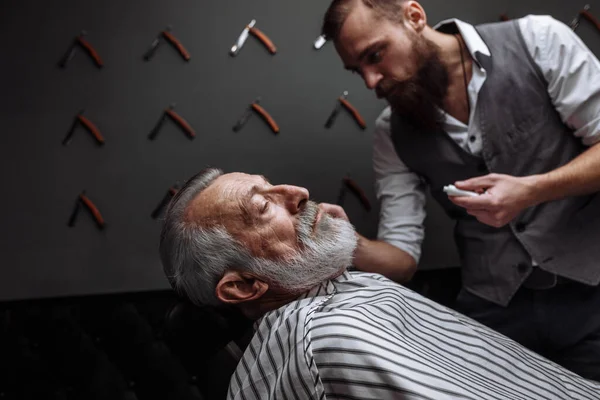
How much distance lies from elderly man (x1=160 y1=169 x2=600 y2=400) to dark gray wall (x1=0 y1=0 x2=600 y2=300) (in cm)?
71

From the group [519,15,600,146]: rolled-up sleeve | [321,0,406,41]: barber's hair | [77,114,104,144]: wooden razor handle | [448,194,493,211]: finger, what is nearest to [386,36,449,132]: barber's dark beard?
[321,0,406,41]: barber's hair

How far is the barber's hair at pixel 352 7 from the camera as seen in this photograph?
5.98 feet

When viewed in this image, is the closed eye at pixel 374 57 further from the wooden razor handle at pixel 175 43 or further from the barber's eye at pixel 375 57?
the wooden razor handle at pixel 175 43

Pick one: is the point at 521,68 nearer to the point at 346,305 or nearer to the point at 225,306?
the point at 346,305

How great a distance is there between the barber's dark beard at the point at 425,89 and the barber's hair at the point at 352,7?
0.38 ft

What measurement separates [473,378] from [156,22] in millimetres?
1747

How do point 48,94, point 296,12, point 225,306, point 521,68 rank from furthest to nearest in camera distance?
point 296,12, point 48,94, point 521,68, point 225,306

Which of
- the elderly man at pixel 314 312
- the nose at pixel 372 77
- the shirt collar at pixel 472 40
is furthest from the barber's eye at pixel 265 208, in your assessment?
the shirt collar at pixel 472 40

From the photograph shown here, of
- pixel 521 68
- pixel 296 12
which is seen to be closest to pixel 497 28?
pixel 521 68

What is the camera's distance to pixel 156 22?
2.17 meters

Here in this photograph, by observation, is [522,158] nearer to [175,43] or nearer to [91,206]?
[175,43]

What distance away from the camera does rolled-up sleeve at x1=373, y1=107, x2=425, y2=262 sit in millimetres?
2105

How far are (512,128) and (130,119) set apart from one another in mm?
1443

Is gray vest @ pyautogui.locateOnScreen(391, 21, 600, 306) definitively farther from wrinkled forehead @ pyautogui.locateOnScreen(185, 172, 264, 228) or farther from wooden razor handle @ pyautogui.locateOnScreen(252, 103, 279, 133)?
wrinkled forehead @ pyautogui.locateOnScreen(185, 172, 264, 228)
